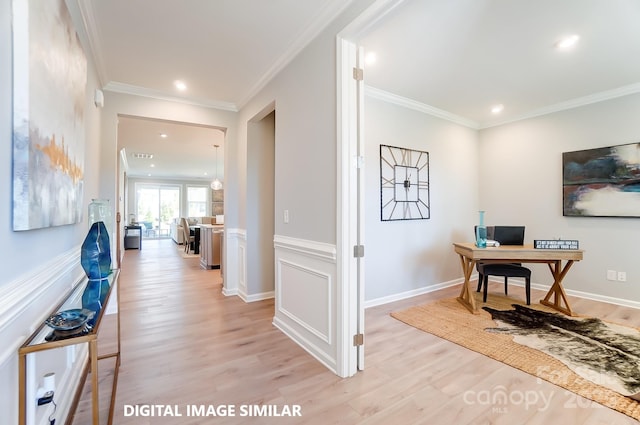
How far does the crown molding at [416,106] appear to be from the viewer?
140 inches

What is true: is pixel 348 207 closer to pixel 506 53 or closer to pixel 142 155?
pixel 506 53

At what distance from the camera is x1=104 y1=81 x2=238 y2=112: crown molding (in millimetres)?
3295

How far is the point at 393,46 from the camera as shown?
2.55 meters

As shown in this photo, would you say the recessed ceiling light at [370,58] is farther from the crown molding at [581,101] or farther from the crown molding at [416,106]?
the crown molding at [581,101]

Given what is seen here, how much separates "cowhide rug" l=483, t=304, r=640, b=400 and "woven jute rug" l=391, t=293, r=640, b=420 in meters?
0.08

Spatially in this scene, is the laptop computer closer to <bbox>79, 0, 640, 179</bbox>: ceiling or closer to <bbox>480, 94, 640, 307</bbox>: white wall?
<bbox>480, 94, 640, 307</bbox>: white wall

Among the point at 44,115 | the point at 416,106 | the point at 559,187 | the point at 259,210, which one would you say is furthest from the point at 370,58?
the point at 559,187

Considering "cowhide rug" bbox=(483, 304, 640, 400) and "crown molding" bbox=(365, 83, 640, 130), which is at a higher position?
"crown molding" bbox=(365, 83, 640, 130)

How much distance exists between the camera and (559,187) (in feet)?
13.2

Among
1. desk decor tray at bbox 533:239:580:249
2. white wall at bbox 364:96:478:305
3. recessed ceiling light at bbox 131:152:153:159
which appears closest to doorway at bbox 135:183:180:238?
recessed ceiling light at bbox 131:152:153:159

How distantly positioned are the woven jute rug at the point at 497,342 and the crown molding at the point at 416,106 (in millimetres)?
2629

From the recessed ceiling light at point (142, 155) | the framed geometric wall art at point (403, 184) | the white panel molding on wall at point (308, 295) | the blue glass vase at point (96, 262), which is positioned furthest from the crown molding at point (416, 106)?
the recessed ceiling light at point (142, 155)

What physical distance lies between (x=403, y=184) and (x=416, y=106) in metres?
1.12

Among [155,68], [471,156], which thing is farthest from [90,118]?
[471,156]
